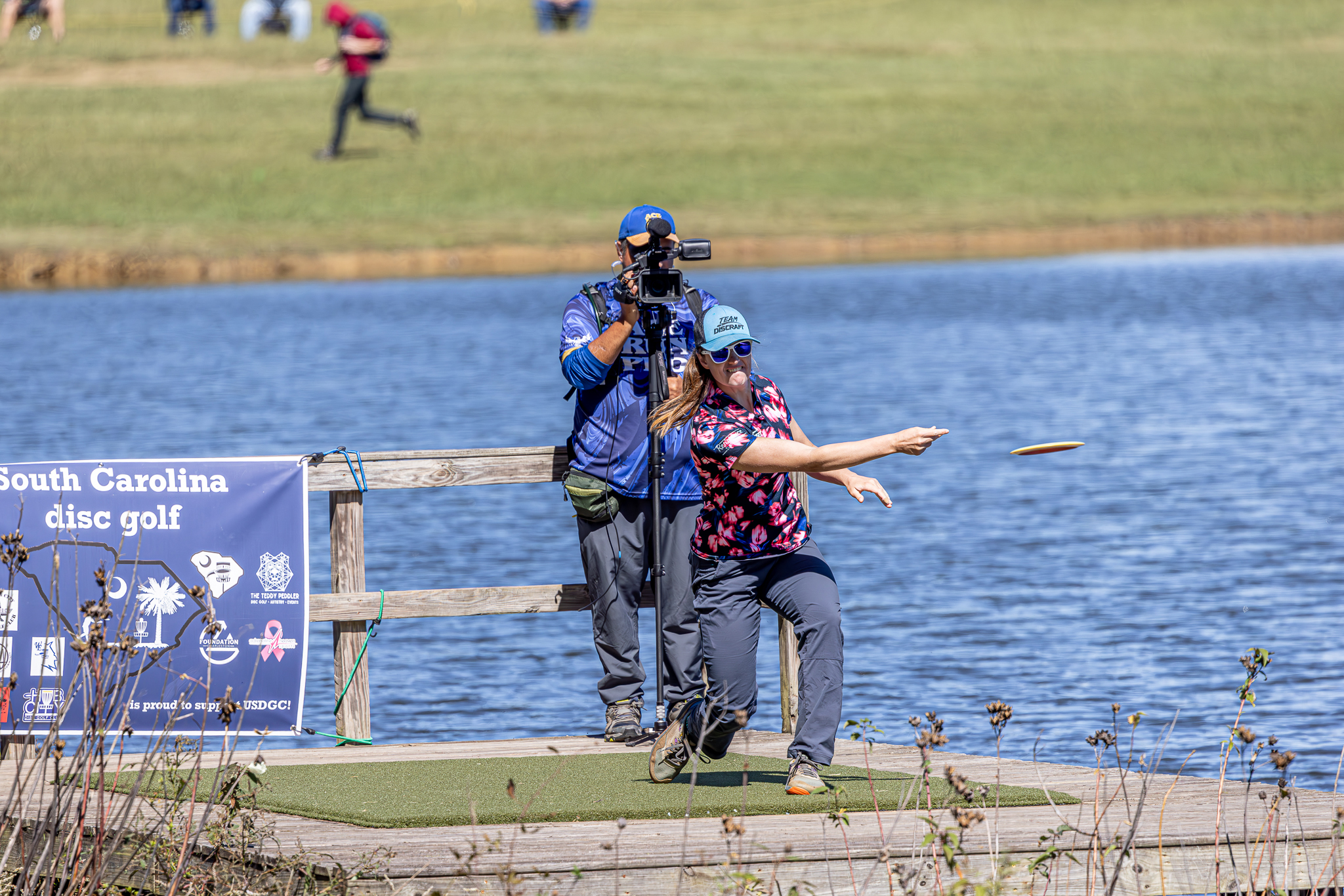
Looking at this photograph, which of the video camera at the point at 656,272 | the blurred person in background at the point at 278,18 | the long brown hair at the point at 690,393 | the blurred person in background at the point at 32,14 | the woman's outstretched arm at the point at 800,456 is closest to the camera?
the woman's outstretched arm at the point at 800,456

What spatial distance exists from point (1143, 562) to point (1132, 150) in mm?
34604

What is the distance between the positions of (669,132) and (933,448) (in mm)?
29230

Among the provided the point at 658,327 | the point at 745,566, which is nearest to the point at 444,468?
the point at 658,327

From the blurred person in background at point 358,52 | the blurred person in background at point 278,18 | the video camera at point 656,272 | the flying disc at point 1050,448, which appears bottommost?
the flying disc at point 1050,448

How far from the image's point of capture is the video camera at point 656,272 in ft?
26.7

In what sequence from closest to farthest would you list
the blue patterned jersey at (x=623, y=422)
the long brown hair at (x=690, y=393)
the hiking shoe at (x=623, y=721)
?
1. the long brown hair at (x=690, y=393)
2. the blue patterned jersey at (x=623, y=422)
3. the hiking shoe at (x=623, y=721)

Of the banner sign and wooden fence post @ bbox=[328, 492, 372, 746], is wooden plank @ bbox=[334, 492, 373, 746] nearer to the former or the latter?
wooden fence post @ bbox=[328, 492, 372, 746]

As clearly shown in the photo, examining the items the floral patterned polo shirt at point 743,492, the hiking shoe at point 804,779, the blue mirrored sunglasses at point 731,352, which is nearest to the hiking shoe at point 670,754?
the hiking shoe at point 804,779

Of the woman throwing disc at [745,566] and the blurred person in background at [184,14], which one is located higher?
the blurred person in background at [184,14]

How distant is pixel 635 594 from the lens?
8.63 meters

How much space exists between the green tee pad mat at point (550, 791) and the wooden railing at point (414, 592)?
0.65 metres

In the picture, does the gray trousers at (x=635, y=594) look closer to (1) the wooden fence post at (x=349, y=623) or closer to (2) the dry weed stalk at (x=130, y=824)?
(1) the wooden fence post at (x=349, y=623)

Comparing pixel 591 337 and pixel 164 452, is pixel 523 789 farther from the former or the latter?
pixel 164 452

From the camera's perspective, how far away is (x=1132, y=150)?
156ft
